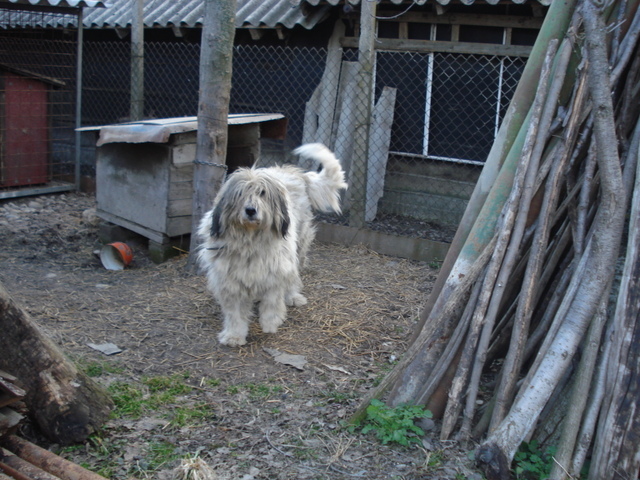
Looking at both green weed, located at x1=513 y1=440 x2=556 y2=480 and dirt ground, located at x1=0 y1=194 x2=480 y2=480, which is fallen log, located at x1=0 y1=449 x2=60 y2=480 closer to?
dirt ground, located at x1=0 y1=194 x2=480 y2=480

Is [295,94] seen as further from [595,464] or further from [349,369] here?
[595,464]

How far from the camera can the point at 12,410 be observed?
2824mm

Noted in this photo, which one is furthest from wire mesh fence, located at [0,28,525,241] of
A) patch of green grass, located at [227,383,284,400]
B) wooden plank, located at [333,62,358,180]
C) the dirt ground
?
patch of green grass, located at [227,383,284,400]

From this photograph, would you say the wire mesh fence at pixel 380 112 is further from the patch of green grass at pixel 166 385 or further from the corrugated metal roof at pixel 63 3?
the patch of green grass at pixel 166 385

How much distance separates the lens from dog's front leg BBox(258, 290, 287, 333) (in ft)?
15.7

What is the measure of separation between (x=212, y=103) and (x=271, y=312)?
6.62ft

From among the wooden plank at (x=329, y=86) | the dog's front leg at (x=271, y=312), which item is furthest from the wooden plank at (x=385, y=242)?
the dog's front leg at (x=271, y=312)

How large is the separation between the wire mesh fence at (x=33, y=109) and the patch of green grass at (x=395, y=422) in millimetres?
7127

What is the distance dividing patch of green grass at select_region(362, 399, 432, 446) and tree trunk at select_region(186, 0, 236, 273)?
315cm

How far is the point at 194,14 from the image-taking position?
8961 mm

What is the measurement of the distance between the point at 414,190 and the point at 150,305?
419 centimetres

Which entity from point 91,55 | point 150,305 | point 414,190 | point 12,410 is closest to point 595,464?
point 12,410

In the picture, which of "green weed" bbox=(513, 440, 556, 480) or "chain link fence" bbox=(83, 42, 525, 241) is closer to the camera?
"green weed" bbox=(513, 440, 556, 480)

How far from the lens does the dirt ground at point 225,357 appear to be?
3.04 metres
